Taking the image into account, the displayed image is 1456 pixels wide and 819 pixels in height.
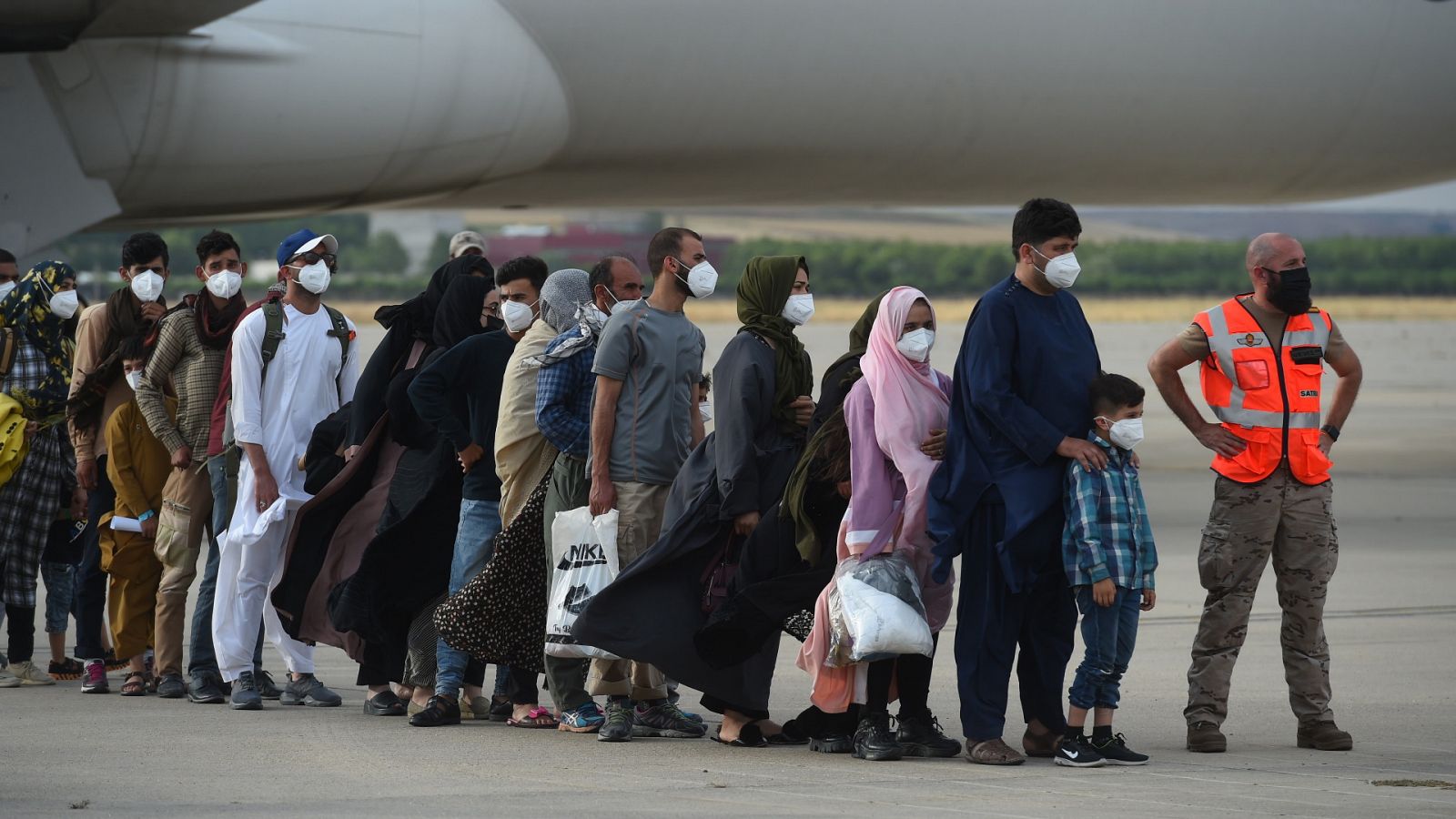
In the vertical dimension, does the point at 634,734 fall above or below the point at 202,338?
below

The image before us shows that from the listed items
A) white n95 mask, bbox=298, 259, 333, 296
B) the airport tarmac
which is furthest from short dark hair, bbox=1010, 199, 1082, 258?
white n95 mask, bbox=298, 259, 333, 296

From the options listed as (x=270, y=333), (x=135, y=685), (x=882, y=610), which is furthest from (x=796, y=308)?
(x=135, y=685)

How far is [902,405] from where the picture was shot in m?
5.56

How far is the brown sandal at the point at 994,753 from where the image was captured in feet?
17.6

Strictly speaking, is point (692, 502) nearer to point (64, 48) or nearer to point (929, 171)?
point (64, 48)

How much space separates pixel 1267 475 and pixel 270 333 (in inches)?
138

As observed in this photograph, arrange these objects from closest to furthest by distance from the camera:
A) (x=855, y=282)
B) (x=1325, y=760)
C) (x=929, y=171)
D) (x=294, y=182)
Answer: (x=1325, y=760) < (x=294, y=182) < (x=929, y=171) < (x=855, y=282)

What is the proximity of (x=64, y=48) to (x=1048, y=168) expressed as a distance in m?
6.91

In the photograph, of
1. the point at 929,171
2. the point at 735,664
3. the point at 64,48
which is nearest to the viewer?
the point at 735,664

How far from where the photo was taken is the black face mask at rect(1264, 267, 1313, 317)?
5797 mm

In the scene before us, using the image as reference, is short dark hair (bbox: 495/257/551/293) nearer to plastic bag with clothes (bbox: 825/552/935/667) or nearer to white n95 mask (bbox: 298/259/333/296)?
white n95 mask (bbox: 298/259/333/296)

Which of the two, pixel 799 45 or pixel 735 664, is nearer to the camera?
pixel 735 664

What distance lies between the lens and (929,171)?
13594 mm

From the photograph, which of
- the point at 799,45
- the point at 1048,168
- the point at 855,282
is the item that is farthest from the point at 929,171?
the point at 855,282
